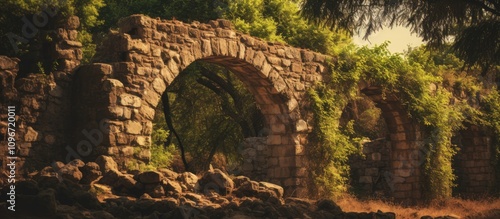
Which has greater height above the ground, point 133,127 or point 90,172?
point 133,127

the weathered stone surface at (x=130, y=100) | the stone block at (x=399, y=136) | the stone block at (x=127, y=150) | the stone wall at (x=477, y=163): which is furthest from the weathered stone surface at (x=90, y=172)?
the stone wall at (x=477, y=163)

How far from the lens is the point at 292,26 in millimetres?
19422

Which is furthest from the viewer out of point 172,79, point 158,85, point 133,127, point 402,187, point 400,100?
point 402,187

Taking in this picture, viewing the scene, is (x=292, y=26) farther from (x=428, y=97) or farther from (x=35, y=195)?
(x=35, y=195)

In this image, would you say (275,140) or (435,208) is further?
(435,208)

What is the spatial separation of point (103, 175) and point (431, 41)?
5.65 meters

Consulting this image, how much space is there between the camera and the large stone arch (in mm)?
10039

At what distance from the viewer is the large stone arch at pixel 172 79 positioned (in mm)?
10039

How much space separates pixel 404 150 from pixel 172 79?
7.32 metres

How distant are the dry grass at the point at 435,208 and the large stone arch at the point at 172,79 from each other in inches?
44.3

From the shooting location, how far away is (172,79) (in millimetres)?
10945

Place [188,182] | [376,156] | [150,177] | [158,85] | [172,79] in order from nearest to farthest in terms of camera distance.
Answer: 1. [150,177]
2. [188,182]
3. [158,85]
4. [172,79]
5. [376,156]

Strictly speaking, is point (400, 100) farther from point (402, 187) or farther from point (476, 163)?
point (476, 163)

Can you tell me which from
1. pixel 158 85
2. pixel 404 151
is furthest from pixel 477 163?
pixel 158 85
